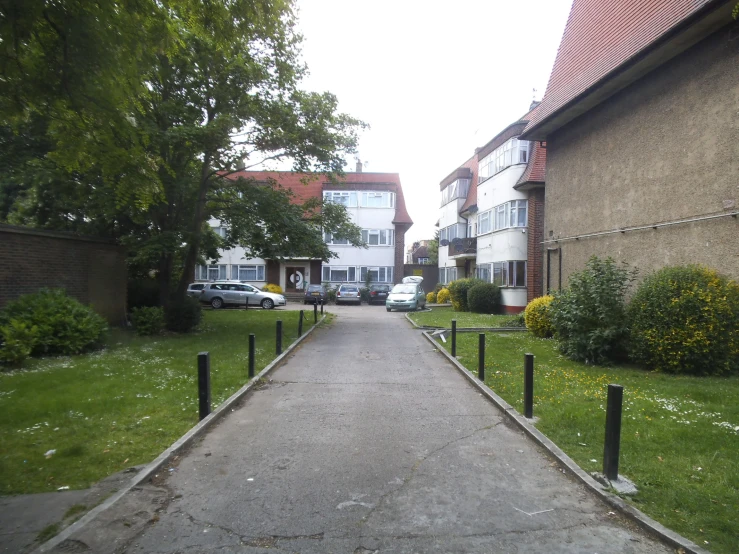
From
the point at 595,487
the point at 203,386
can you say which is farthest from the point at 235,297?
the point at 595,487

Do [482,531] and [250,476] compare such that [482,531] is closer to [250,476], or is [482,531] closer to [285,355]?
[250,476]

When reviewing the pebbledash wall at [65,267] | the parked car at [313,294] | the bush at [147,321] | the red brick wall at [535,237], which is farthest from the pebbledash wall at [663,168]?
the parked car at [313,294]

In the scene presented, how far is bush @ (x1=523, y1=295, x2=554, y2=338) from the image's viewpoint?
15562mm

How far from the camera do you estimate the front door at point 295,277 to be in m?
41.3

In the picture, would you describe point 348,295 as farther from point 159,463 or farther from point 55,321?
point 159,463

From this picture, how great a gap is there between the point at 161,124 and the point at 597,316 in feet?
40.7

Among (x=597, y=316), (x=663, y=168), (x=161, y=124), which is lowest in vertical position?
(x=597, y=316)

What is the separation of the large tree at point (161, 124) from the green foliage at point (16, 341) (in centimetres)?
318

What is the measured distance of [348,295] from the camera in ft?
117

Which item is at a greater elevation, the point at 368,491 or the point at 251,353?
the point at 251,353

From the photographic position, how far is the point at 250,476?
5.02 metres

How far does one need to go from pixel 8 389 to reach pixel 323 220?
1296cm

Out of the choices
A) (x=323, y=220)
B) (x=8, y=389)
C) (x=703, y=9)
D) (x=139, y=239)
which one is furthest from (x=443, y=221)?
(x=8, y=389)

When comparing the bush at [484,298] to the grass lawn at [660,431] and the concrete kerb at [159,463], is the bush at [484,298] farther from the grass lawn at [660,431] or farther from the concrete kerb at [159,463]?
the concrete kerb at [159,463]
